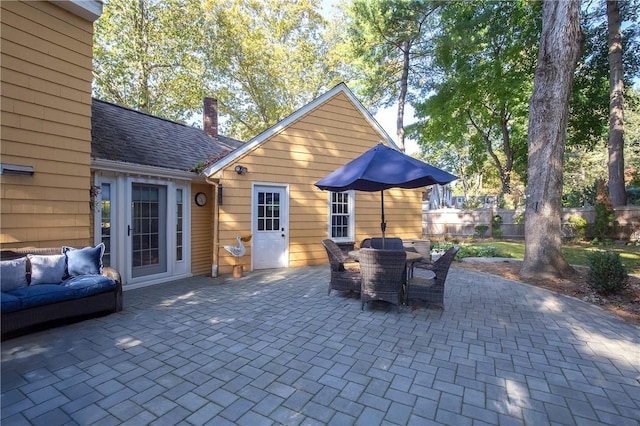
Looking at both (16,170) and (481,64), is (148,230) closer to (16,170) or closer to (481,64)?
(16,170)

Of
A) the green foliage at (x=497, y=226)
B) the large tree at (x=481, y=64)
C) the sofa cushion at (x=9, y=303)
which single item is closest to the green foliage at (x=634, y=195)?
the large tree at (x=481, y=64)

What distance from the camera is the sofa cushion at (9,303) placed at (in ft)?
10.7

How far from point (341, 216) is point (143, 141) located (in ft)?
17.6

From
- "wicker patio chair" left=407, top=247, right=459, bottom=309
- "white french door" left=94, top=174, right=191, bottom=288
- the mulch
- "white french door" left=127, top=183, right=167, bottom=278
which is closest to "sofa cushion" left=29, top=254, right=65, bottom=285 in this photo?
"white french door" left=94, top=174, right=191, bottom=288

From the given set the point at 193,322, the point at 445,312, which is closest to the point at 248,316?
→ the point at 193,322

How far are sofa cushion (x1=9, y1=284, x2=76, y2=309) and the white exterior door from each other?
13.0 ft

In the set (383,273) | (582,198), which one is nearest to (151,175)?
(383,273)

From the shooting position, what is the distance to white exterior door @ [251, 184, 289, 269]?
7.47 metres

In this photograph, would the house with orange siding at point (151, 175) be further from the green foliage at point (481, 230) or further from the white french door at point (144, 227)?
the green foliage at point (481, 230)

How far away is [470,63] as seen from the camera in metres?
14.4

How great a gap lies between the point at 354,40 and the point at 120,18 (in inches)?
447

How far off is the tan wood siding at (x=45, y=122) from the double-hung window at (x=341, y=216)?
18.3 feet

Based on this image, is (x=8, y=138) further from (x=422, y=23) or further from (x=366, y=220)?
(x=422, y=23)

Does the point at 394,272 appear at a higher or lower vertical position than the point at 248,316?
higher
